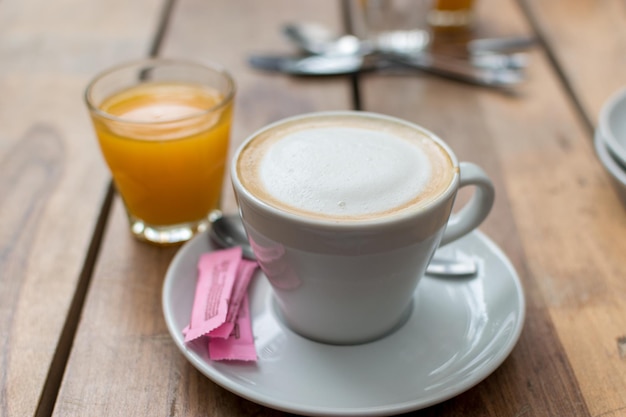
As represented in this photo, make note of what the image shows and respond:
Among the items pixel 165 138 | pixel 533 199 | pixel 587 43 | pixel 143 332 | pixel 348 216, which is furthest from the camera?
pixel 587 43

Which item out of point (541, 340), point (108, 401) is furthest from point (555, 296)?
point (108, 401)

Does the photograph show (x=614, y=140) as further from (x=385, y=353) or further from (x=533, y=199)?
(x=385, y=353)

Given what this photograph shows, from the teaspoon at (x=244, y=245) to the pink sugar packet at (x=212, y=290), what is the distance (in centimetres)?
2

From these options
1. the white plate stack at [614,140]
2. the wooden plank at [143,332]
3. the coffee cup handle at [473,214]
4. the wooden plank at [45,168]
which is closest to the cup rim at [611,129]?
the white plate stack at [614,140]

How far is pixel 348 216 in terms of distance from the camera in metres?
0.63

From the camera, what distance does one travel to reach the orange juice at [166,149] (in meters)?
0.85

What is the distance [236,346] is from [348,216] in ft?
0.56

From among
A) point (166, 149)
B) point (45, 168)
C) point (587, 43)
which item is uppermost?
point (166, 149)

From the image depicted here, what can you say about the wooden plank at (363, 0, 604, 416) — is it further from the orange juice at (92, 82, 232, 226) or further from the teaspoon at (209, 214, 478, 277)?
the orange juice at (92, 82, 232, 226)

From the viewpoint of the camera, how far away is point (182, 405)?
656mm

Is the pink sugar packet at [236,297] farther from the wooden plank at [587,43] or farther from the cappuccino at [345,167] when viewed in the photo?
the wooden plank at [587,43]

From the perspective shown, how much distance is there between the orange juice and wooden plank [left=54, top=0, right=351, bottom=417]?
5 cm

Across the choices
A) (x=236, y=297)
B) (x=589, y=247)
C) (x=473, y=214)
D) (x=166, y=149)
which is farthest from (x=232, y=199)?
(x=589, y=247)

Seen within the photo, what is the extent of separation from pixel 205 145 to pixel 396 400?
1.36 feet
